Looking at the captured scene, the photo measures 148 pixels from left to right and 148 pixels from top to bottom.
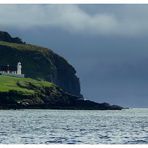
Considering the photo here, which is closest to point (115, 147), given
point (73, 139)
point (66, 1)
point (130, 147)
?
point (130, 147)

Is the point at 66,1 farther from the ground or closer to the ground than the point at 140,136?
farther from the ground

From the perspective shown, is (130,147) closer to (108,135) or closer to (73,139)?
(73,139)

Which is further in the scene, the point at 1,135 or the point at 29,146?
the point at 1,135

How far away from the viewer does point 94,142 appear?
8031 cm

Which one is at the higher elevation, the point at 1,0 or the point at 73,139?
the point at 1,0

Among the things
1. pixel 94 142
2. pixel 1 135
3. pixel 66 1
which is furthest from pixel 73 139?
pixel 66 1

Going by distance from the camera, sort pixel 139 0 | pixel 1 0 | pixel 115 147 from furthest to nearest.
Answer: pixel 1 0 < pixel 139 0 < pixel 115 147

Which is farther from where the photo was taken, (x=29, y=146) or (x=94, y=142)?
(x=94, y=142)

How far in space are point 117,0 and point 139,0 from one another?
4.14m

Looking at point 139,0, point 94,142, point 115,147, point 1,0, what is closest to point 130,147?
point 115,147

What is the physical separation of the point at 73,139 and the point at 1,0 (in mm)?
19981

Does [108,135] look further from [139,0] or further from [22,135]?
[139,0]

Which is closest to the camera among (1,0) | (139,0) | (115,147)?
(115,147)

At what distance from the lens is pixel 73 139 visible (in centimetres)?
8450
